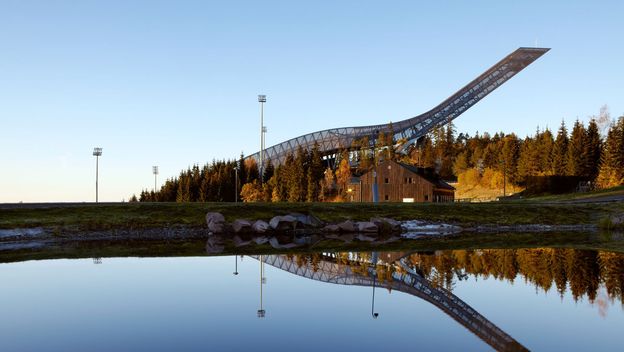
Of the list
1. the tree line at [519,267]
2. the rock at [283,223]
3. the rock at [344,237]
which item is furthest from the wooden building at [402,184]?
the tree line at [519,267]

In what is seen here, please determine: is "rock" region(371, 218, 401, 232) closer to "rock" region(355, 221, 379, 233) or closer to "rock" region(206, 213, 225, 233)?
"rock" region(355, 221, 379, 233)

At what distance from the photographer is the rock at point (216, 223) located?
136ft

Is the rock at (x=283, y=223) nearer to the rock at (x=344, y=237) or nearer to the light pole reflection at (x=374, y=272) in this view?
the rock at (x=344, y=237)

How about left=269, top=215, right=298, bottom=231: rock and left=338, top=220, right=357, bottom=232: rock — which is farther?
left=338, top=220, right=357, bottom=232: rock

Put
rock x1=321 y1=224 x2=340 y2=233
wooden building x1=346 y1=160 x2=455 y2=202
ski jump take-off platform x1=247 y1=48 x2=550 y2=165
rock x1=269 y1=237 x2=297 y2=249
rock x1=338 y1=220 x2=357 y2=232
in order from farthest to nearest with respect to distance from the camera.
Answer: ski jump take-off platform x1=247 y1=48 x2=550 y2=165
wooden building x1=346 y1=160 x2=455 y2=202
rock x1=338 y1=220 x2=357 y2=232
rock x1=321 y1=224 x2=340 y2=233
rock x1=269 y1=237 x2=297 y2=249

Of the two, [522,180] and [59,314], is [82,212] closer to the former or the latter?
[59,314]

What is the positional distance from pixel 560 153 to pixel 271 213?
215ft

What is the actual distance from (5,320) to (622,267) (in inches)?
798

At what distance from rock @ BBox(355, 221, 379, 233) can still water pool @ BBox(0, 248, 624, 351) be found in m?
18.8

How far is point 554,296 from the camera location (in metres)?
15.5

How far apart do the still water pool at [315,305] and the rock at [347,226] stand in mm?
18662

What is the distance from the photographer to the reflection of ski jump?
1133 centimetres

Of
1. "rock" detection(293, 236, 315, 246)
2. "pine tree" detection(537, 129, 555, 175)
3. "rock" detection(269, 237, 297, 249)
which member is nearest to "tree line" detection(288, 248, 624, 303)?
"rock" detection(269, 237, 297, 249)

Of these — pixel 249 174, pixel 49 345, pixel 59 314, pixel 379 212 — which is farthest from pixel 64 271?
pixel 249 174
